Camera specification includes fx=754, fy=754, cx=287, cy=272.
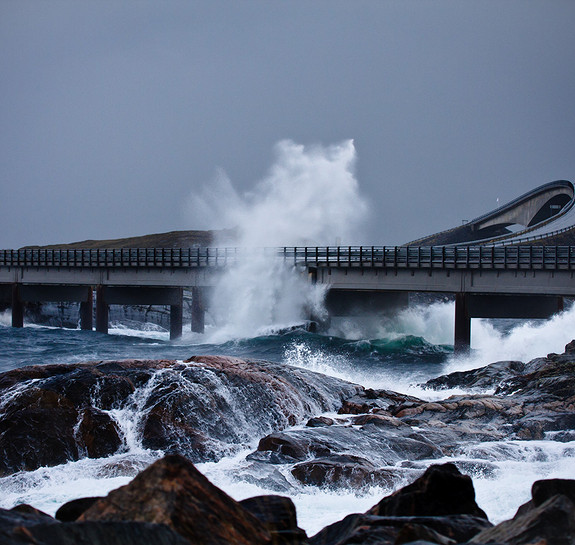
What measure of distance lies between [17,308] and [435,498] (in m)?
62.9

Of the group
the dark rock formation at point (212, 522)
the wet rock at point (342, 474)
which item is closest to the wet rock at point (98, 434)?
the wet rock at point (342, 474)

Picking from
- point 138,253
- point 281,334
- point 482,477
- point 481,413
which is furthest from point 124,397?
point 138,253

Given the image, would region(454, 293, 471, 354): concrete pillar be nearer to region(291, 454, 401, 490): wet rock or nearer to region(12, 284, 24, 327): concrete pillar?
region(291, 454, 401, 490): wet rock

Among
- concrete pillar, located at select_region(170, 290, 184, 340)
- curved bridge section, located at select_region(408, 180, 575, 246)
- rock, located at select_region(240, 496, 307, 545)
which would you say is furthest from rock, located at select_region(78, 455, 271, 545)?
curved bridge section, located at select_region(408, 180, 575, 246)

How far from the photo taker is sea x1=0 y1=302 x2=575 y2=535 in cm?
1458

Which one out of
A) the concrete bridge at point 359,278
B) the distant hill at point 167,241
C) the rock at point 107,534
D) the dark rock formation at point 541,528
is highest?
the distant hill at point 167,241

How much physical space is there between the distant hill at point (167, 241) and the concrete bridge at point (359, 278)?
60.5 meters

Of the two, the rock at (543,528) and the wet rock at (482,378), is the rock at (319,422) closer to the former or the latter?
the wet rock at (482,378)

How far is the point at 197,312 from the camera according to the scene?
59625mm

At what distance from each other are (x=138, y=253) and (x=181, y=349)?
1603 centimetres

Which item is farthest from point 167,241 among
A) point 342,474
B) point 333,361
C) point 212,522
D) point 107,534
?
point 107,534

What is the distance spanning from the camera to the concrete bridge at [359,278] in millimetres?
47250

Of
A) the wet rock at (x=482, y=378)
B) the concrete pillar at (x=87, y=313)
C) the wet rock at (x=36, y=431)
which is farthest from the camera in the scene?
the concrete pillar at (x=87, y=313)

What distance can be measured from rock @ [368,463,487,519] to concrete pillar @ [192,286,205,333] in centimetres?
4965
